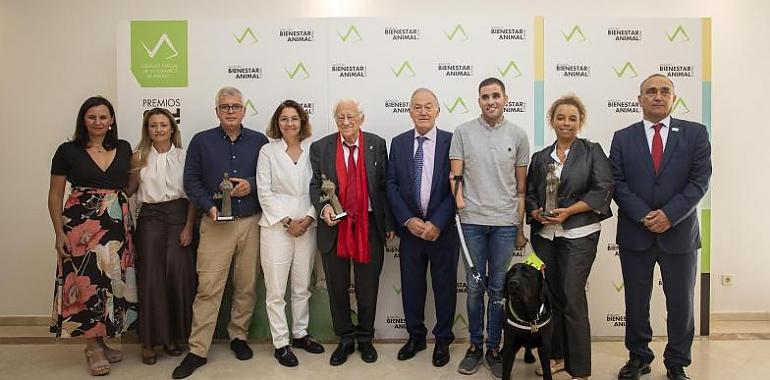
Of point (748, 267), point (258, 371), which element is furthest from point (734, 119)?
point (258, 371)

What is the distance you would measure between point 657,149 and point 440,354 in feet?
5.75

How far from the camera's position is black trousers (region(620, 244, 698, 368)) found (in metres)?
3.02

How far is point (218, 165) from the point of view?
338 cm

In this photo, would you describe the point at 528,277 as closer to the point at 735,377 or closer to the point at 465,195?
the point at 465,195

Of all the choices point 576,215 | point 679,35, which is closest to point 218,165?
point 576,215

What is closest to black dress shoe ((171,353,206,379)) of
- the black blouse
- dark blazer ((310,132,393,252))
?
dark blazer ((310,132,393,252))

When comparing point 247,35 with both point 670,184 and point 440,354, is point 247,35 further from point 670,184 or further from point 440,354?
point 670,184

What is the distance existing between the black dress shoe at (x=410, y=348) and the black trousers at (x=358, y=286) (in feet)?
0.75

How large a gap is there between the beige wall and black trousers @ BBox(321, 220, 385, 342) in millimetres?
2080

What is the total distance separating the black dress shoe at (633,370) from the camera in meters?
3.09

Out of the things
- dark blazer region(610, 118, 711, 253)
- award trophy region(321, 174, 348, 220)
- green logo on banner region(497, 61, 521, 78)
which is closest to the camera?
dark blazer region(610, 118, 711, 253)

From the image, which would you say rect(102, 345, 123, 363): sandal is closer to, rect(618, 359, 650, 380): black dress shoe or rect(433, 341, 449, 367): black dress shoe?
rect(433, 341, 449, 367): black dress shoe

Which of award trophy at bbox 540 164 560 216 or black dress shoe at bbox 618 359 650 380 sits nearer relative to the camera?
award trophy at bbox 540 164 560 216

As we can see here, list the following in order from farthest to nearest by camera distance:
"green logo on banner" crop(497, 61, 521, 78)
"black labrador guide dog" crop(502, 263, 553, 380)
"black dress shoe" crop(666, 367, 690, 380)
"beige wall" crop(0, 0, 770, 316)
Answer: "beige wall" crop(0, 0, 770, 316)
"green logo on banner" crop(497, 61, 521, 78)
"black dress shoe" crop(666, 367, 690, 380)
"black labrador guide dog" crop(502, 263, 553, 380)
